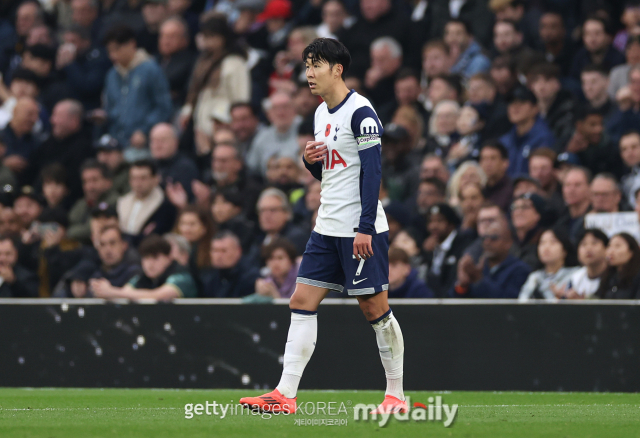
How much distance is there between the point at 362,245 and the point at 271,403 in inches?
42.2

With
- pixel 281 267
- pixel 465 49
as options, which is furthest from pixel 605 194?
pixel 465 49

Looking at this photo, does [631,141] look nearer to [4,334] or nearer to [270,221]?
[270,221]

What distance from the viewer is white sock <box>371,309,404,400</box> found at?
6.35 m

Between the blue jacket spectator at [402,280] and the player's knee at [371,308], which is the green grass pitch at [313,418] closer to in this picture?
the player's knee at [371,308]

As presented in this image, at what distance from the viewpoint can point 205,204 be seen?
1247 centimetres

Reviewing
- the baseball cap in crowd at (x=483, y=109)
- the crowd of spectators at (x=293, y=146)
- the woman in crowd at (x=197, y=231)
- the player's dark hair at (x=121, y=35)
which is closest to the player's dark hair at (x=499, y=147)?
the crowd of spectators at (x=293, y=146)

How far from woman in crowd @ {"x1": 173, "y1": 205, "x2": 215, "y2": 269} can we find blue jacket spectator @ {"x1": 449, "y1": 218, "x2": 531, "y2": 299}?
280cm

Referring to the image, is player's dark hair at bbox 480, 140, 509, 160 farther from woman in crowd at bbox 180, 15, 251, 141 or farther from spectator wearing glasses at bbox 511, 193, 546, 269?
woman in crowd at bbox 180, 15, 251, 141

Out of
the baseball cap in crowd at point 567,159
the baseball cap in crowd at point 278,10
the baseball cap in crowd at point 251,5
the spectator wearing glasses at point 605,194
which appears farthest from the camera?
the baseball cap in crowd at point 251,5

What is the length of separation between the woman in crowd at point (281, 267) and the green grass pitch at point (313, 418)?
152 cm

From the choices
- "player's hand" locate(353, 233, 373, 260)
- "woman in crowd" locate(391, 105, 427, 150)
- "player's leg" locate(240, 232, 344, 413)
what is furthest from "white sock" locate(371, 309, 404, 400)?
"woman in crowd" locate(391, 105, 427, 150)

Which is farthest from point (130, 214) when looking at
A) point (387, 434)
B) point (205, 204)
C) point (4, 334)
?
point (387, 434)

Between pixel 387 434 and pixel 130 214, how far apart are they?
7.55 m

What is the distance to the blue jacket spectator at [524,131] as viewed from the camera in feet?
38.1
